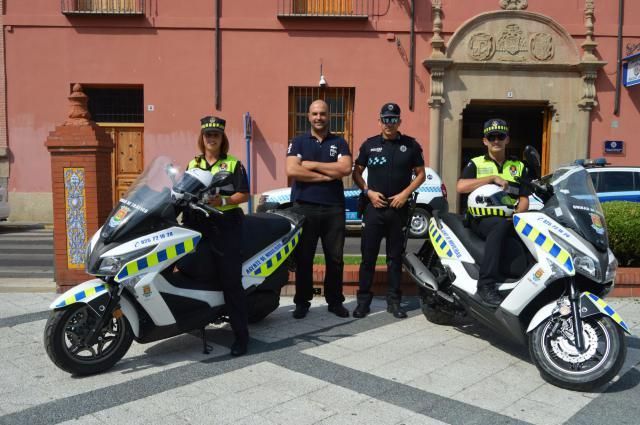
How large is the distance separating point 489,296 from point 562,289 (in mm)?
492

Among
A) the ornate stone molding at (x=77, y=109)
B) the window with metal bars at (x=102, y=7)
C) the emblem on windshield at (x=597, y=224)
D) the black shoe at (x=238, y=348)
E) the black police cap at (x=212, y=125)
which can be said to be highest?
the window with metal bars at (x=102, y=7)

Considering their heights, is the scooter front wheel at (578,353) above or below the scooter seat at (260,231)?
below

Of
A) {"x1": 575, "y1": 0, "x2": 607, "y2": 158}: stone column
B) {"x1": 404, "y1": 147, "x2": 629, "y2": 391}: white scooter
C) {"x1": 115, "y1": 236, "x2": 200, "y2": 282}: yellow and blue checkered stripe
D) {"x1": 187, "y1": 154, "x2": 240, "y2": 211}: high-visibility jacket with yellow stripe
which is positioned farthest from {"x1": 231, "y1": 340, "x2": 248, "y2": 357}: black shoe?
{"x1": 575, "y1": 0, "x2": 607, "y2": 158}: stone column

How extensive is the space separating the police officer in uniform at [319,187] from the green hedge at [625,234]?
3136mm

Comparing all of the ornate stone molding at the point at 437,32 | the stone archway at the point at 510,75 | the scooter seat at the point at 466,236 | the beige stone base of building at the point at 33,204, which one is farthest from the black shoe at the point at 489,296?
the beige stone base of building at the point at 33,204

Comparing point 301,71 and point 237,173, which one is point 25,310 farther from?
point 301,71

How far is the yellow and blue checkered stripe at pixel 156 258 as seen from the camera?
3.68m

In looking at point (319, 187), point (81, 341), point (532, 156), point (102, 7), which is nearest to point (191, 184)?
point (81, 341)

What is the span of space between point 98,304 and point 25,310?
235 cm

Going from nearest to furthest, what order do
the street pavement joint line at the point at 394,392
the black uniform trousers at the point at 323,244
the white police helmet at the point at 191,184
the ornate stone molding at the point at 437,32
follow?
the street pavement joint line at the point at 394,392
the white police helmet at the point at 191,184
the black uniform trousers at the point at 323,244
the ornate stone molding at the point at 437,32

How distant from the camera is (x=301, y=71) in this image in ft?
48.2

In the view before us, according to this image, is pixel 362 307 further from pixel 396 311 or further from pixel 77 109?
pixel 77 109

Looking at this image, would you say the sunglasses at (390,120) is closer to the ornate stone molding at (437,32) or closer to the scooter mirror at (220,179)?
the scooter mirror at (220,179)

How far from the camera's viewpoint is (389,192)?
5191 mm
